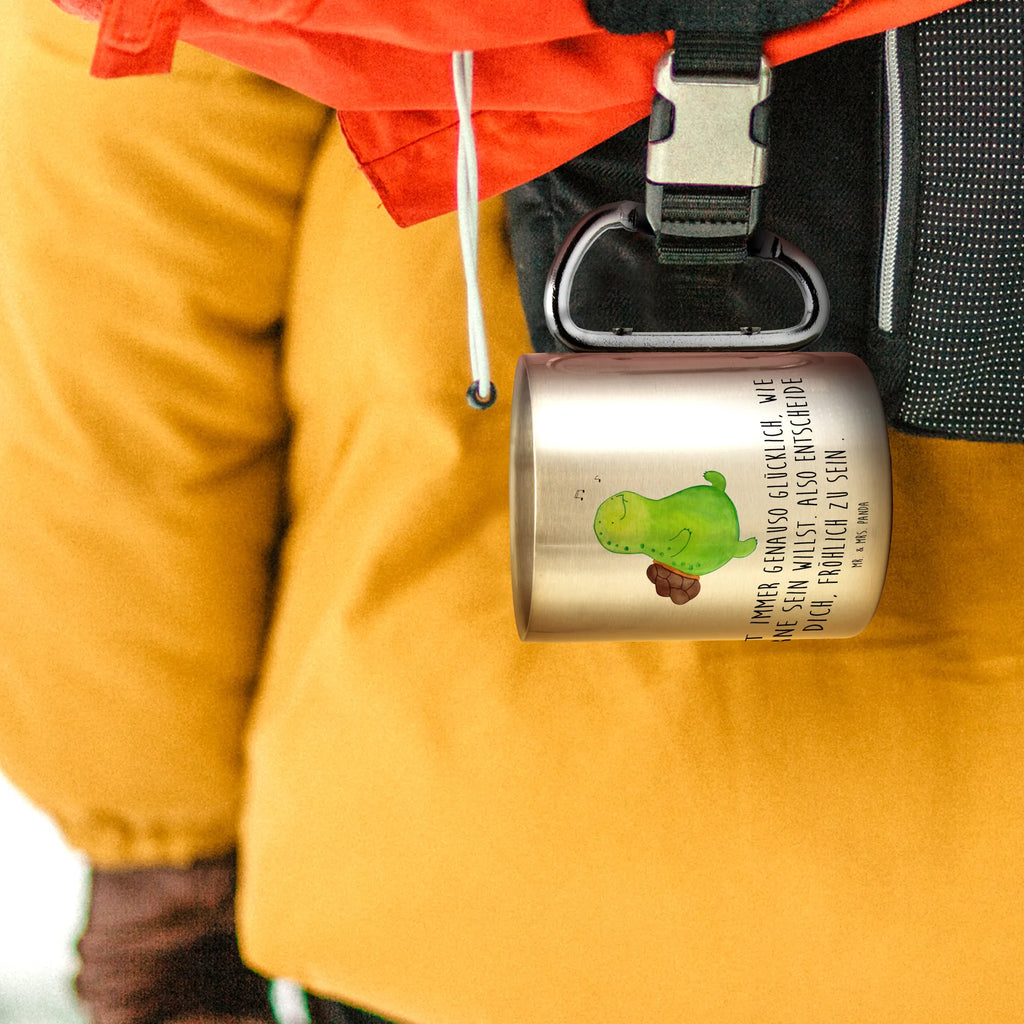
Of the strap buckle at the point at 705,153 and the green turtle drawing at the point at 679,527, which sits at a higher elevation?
the strap buckle at the point at 705,153

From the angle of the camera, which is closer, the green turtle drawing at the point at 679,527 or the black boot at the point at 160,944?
the green turtle drawing at the point at 679,527

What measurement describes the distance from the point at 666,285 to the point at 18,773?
46 centimetres

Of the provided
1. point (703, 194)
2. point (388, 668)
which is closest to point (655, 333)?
point (703, 194)

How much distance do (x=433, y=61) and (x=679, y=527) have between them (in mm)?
201

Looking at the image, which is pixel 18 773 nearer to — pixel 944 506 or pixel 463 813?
pixel 463 813

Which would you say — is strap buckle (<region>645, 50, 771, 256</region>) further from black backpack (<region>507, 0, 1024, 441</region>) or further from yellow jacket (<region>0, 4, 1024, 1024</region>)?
yellow jacket (<region>0, 4, 1024, 1024</region>)

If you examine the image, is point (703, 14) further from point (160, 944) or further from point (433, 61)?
point (160, 944)

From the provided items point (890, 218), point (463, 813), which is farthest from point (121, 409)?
point (890, 218)

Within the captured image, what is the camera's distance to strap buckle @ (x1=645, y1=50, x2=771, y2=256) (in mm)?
365

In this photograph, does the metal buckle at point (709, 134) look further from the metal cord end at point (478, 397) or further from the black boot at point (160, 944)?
the black boot at point (160, 944)

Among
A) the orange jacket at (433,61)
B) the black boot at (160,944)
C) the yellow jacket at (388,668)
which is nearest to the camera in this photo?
the orange jacket at (433,61)

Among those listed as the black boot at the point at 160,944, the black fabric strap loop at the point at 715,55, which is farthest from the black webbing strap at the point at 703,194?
the black boot at the point at 160,944

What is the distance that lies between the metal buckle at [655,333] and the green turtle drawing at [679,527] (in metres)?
0.08

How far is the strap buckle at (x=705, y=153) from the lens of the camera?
37 centimetres
